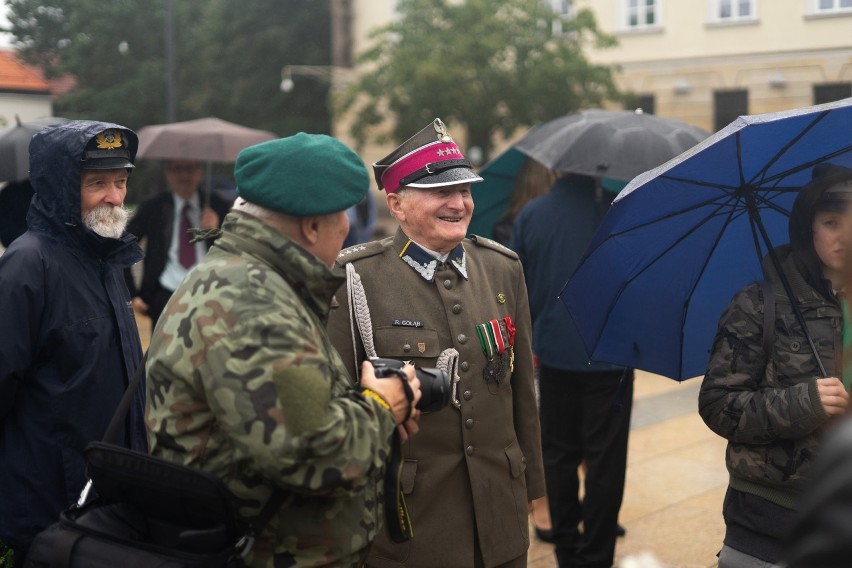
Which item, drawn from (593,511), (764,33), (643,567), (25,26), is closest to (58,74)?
(25,26)

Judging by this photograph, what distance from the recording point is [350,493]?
2.51 m

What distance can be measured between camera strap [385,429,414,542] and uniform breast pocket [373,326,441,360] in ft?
2.62

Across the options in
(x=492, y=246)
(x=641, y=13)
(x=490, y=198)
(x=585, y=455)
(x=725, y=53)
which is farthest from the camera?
(x=641, y=13)

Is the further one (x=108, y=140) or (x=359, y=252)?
(x=108, y=140)

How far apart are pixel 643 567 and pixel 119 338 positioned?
94.3 inches

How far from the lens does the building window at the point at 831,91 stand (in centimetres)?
2834

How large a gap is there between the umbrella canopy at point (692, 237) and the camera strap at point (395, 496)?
123 cm

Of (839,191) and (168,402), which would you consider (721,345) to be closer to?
(839,191)

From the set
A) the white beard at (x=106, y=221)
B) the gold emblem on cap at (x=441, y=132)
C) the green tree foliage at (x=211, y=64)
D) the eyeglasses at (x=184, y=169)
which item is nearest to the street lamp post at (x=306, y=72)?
the green tree foliage at (x=211, y=64)

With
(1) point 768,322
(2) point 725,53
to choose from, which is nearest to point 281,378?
(1) point 768,322

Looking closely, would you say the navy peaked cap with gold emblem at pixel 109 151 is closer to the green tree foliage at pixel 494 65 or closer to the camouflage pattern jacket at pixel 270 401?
the camouflage pattern jacket at pixel 270 401

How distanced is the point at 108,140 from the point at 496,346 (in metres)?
1.58

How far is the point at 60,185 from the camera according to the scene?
3.77 m

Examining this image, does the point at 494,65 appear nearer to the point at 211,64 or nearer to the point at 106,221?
the point at 211,64
